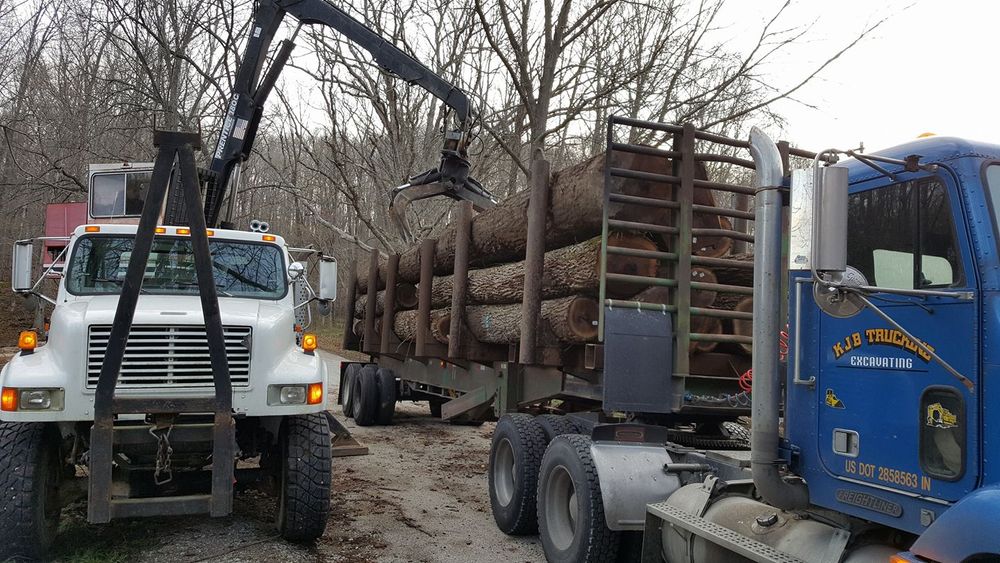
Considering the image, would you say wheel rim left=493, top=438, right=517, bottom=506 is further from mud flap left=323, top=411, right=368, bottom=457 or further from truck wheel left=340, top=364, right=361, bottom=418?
truck wheel left=340, top=364, right=361, bottom=418

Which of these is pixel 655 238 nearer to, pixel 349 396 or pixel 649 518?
pixel 649 518

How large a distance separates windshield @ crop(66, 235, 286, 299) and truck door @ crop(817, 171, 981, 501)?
15.1 ft

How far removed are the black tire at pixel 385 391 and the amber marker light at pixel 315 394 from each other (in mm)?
6375

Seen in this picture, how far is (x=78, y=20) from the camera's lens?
17766 millimetres

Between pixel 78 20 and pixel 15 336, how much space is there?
14.5 metres

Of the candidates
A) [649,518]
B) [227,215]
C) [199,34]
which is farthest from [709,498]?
[199,34]

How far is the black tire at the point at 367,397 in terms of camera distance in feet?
38.9

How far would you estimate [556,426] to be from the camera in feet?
19.4

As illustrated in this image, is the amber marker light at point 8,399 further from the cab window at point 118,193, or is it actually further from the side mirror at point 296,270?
the cab window at point 118,193

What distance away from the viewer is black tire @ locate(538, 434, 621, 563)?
4730 mm

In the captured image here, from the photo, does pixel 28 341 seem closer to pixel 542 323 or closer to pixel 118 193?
pixel 542 323

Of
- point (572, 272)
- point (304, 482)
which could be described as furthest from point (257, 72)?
point (304, 482)

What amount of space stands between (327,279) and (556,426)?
2.31 m

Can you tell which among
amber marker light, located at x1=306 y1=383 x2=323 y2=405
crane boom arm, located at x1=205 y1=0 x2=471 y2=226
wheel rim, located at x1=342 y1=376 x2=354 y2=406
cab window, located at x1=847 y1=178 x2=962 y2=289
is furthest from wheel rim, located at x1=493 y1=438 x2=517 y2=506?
wheel rim, located at x1=342 y1=376 x2=354 y2=406
